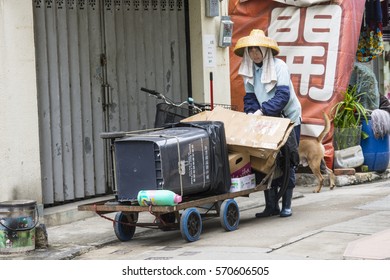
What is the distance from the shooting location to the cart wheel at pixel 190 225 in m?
8.41

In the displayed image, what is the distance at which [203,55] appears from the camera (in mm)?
11883

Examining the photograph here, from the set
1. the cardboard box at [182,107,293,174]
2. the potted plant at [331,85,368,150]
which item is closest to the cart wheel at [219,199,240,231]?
the cardboard box at [182,107,293,174]

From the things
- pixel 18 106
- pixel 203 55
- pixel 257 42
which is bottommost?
pixel 18 106

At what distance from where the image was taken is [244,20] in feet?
45.3

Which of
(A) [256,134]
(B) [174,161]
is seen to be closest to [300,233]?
(A) [256,134]

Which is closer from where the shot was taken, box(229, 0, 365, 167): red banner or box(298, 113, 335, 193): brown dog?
box(298, 113, 335, 193): brown dog

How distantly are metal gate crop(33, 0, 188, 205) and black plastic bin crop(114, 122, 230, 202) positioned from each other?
7.02 ft

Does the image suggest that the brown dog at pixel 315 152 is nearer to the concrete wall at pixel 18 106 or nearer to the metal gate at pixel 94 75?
the metal gate at pixel 94 75

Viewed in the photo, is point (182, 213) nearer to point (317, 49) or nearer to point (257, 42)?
point (257, 42)

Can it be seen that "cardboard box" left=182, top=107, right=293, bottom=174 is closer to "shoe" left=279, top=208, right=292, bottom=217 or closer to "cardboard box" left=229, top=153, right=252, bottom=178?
"cardboard box" left=229, top=153, right=252, bottom=178

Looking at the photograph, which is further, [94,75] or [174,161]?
[94,75]

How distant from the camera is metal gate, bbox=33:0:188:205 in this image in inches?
410

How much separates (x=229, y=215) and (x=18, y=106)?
9.04 feet

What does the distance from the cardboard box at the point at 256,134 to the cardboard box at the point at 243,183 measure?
0.15 meters
